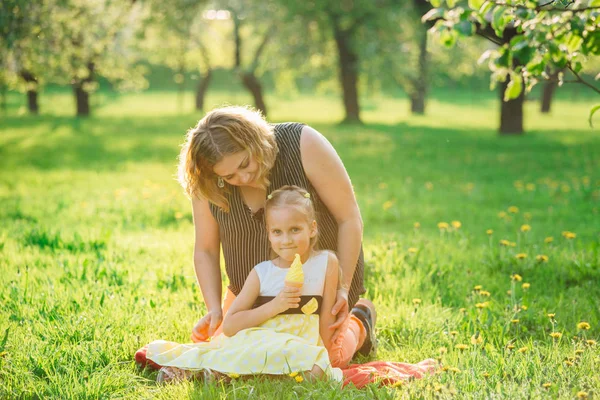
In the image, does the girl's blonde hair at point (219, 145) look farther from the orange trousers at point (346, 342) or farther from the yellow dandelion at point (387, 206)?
the yellow dandelion at point (387, 206)

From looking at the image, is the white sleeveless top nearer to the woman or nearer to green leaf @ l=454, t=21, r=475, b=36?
the woman

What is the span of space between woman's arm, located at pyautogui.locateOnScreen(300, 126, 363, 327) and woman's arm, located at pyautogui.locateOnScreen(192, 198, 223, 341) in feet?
2.04

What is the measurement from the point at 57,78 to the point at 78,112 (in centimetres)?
1303

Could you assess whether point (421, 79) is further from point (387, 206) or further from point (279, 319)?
point (279, 319)

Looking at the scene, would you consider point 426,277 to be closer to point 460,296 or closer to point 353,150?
point 460,296

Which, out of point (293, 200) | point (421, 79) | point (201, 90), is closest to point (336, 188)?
point (293, 200)

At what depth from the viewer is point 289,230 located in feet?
10.6

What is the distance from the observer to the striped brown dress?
11.6 feet

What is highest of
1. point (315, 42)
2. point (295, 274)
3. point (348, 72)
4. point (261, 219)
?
point (315, 42)

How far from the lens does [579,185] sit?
374 inches

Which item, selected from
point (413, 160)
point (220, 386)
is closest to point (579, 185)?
point (413, 160)

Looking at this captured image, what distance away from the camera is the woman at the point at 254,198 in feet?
10.6

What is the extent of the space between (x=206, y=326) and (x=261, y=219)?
0.63m

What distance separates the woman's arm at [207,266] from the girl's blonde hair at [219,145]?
0.26 metres
